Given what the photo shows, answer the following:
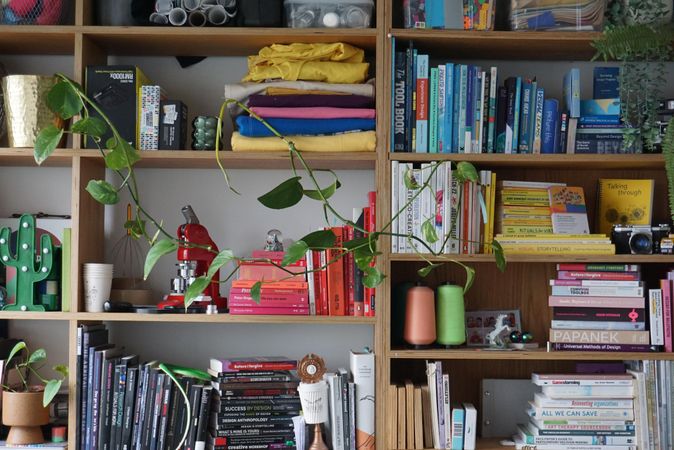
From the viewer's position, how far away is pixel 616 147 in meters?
2.61

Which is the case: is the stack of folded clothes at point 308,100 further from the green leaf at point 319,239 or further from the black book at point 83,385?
the black book at point 83,385

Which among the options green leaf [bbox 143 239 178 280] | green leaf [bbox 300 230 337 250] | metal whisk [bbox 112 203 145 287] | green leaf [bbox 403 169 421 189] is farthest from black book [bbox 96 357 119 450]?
green leaf [bbox 403 169 421 189]

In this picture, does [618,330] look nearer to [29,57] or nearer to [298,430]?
[298,430]

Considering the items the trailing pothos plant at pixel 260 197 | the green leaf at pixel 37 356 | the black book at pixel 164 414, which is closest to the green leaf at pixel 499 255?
the trailing pothos plant at pixel 260 197

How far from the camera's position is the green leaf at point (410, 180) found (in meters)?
2.50

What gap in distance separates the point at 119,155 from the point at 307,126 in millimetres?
558

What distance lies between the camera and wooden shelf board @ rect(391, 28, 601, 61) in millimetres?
2551

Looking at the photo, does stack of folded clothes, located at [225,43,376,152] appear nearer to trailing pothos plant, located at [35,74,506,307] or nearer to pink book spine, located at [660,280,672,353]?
trailing pothos plant, located at [35,74,506,307]

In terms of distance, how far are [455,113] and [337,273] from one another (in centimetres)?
60

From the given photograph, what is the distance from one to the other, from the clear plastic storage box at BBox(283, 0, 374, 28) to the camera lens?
1033mm

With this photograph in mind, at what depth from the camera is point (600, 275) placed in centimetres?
258

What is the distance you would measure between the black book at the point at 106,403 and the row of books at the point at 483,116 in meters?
1.08

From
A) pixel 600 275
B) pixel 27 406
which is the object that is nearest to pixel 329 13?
pixel 600 275

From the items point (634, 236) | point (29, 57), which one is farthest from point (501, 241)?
point (29, 57)
